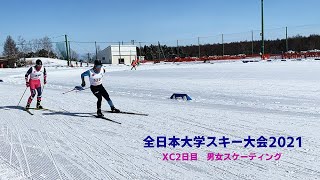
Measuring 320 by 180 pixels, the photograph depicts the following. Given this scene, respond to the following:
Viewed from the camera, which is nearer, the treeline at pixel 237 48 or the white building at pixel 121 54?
the white building at pixel 121 54

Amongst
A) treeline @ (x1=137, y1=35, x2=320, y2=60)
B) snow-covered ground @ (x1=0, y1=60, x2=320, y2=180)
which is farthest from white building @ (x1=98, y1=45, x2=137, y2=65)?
snow-covered ground @ (x1=0, y1=60, x2=320, y2=180)

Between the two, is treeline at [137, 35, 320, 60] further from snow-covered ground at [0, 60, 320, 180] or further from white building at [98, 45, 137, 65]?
snow-covered ground at [0, 60, 320, 180]

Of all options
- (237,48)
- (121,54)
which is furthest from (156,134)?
(237,48)

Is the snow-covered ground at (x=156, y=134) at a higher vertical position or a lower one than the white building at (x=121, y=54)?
lower

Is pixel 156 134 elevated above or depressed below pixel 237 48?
below

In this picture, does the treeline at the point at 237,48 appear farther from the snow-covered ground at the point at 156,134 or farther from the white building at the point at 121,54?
the snow-covered ground at the point at 156,134

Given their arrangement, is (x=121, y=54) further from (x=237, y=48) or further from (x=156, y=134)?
(x=156, y=134)

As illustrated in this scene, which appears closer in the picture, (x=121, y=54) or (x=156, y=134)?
(x=156, y=134)

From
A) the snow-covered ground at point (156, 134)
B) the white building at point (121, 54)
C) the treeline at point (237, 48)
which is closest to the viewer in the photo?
the snow-covered ground at point (156, 134)

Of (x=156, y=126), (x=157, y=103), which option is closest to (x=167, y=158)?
(x=156, y=126)

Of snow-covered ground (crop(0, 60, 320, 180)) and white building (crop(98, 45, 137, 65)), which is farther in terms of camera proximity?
white building (crop(98, 45, 137, 65))

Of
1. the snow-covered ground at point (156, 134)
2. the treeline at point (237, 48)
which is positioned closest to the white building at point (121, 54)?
the treeline at point (237, 48)

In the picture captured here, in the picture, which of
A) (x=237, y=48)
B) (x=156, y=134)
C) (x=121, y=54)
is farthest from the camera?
(x=237, y=48)

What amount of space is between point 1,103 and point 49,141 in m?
7.12
